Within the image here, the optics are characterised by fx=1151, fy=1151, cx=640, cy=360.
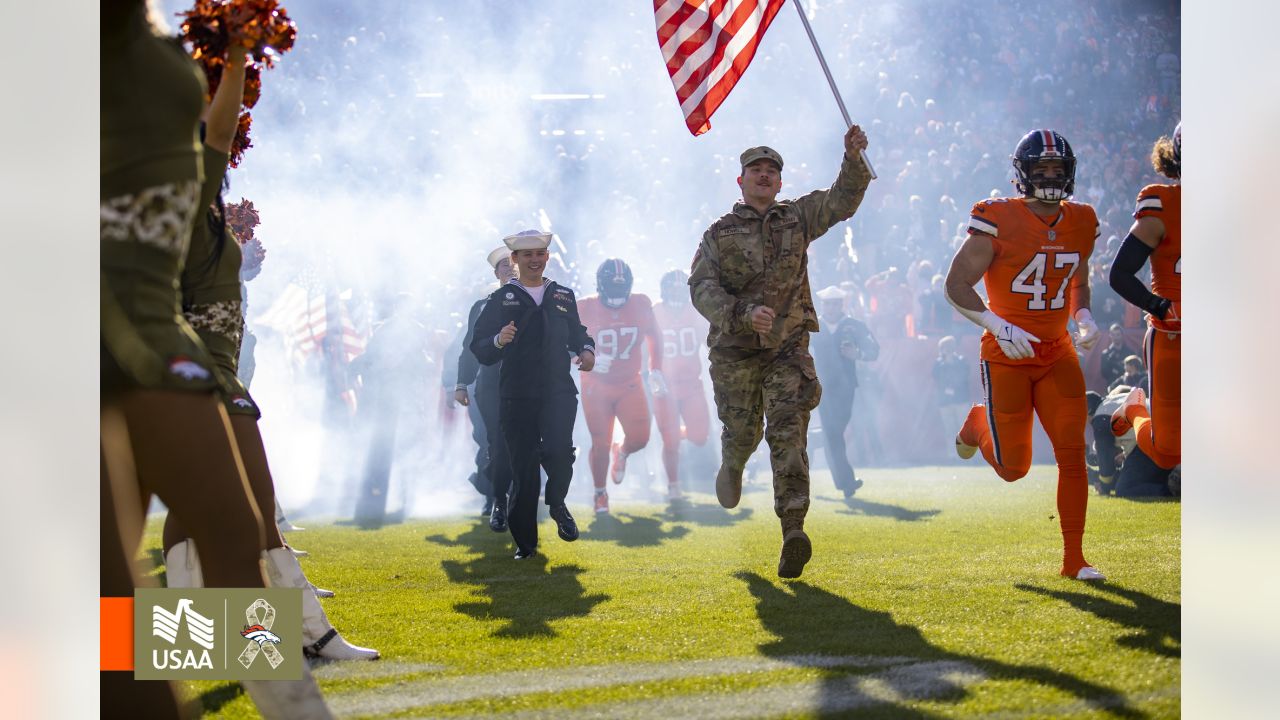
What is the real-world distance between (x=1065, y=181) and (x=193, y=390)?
130 inches

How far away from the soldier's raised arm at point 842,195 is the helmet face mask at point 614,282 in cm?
369

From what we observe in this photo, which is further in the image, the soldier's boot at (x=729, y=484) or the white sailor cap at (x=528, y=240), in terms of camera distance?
the white sailor cap at (x=528, y=240)

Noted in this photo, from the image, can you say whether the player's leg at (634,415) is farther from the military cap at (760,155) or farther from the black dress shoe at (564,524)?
the military cap at (760,155)

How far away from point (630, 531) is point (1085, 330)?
3.38 meters

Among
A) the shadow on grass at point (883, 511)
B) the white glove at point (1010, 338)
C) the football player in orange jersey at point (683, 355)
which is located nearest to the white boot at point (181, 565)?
the white glove at point (1010, 338)

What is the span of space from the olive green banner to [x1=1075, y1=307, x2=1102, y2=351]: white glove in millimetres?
3056

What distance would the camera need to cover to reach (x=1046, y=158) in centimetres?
428

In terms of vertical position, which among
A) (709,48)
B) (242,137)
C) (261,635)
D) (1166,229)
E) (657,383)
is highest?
(709,48)

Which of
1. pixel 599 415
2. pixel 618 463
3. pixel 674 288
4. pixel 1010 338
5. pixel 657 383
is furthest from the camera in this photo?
pixel 674 288

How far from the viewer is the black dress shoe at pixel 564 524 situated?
20.4 feet

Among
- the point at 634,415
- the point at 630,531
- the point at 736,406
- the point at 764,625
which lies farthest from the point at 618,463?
the point at 764,625

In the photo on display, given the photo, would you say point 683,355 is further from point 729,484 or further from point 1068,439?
point 1068,439

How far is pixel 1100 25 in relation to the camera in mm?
4980
